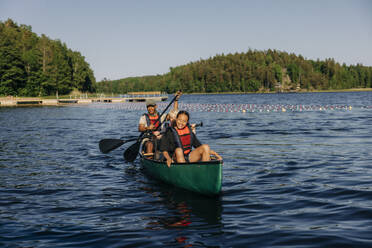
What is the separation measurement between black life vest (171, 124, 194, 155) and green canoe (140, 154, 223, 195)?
489 mm

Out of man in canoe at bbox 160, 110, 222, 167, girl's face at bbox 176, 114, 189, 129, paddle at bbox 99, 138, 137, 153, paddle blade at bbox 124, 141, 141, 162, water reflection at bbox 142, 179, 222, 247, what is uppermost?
girl's face at bbox 176, 114, 189, 129

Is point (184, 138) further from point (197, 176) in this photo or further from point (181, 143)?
point (197, 176)

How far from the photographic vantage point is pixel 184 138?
8.55m

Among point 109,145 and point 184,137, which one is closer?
point 184,137

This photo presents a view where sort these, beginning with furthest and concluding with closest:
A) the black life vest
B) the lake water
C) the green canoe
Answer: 1. the black life vest
2. the green canoe
3. the lake water

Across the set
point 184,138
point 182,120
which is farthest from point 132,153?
point 182,120

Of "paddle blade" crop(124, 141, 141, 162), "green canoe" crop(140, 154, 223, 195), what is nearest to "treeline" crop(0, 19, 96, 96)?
"paddle blade" crop(124, 141, 141, 162)

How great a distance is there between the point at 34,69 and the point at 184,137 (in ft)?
274

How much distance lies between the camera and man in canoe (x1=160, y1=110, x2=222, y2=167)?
8.26m

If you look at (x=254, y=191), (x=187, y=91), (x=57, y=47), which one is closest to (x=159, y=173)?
(x=254, y=191)

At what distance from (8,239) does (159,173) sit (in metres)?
4.41

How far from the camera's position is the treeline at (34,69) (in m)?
75.6

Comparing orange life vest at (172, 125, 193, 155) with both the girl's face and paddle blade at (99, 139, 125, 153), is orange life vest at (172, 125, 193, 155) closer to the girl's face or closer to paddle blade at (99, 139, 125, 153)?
the girl's face

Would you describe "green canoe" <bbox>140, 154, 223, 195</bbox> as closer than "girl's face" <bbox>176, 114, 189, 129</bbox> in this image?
Yes
